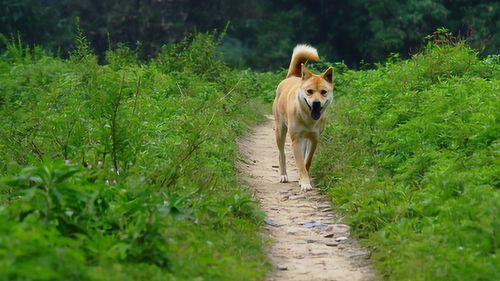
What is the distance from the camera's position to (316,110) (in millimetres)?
9336

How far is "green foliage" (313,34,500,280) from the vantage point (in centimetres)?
562

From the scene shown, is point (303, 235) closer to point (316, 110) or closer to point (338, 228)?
point (338, 228)

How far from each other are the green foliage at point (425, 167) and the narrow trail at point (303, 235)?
18cm

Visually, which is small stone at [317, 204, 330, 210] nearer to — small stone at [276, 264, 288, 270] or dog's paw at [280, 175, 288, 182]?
dog's paw at [280, 175, 288, 182]

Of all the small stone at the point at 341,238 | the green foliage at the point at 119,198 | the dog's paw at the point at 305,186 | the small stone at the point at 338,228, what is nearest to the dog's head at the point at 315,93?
the dog's paw at the point at 305,186

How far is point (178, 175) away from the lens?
6.82 m

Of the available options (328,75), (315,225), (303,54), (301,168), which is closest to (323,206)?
(315,225)

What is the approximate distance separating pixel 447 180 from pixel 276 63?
89.2 feet

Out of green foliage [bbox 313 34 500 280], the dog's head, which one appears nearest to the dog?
the dog's head

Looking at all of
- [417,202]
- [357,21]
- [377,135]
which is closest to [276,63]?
[357,21]

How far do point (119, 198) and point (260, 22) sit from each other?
3006 centimetres

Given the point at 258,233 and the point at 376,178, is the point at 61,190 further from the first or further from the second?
the point at 376,178

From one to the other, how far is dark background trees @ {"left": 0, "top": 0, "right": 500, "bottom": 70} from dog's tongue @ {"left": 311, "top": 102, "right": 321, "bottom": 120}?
2210 centimetres

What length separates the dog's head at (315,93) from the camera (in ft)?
30.5
